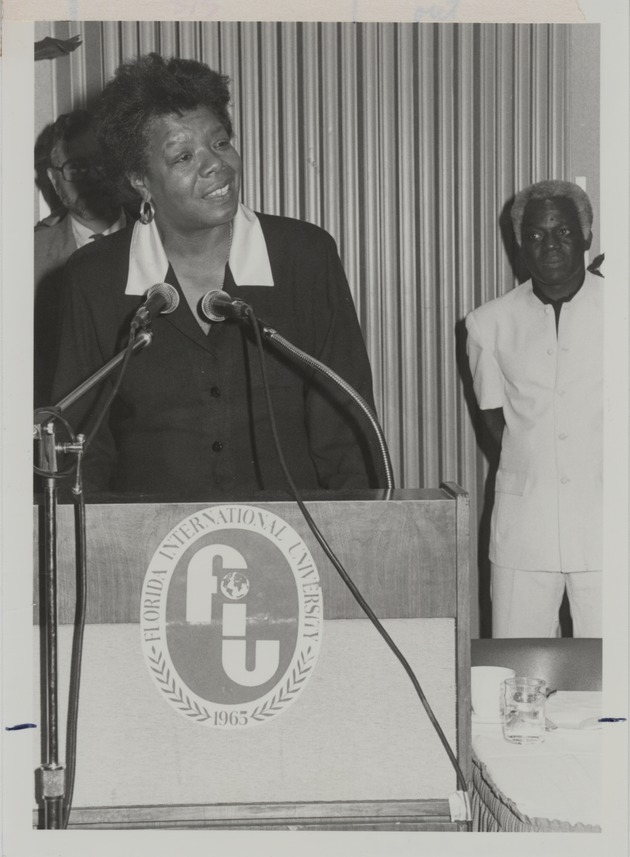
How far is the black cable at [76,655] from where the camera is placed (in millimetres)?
1033

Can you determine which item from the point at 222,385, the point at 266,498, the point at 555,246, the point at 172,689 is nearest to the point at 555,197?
the point at 555,246

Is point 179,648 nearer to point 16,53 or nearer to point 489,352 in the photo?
point 16,53

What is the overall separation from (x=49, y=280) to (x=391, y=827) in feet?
6.05

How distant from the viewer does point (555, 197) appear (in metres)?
2.55

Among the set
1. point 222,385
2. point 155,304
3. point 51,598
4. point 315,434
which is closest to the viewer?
point 51,598

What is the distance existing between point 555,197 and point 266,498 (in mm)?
1727

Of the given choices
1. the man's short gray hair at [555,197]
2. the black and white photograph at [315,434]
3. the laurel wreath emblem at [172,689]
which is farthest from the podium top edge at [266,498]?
the man's short gray hair at [555,197]

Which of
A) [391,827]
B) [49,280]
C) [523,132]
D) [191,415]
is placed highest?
[523,132]

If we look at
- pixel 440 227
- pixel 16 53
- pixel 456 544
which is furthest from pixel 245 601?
pixel 440 227

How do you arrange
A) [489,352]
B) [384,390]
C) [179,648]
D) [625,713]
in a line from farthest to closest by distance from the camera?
[384,390], [489,352], [625,713], [179,648]

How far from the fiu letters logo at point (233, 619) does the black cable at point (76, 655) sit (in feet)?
0.21

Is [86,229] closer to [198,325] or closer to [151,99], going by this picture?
[151,99]

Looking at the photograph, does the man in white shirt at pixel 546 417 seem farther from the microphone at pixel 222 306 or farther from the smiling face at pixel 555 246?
the microphone at pixel 222 306

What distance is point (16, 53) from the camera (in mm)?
1266
